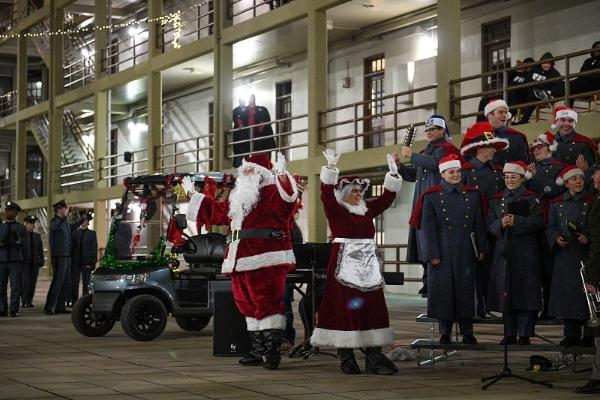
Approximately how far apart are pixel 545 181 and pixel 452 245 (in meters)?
1.18

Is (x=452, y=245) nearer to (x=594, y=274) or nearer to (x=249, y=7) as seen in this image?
(x=594, y=274)

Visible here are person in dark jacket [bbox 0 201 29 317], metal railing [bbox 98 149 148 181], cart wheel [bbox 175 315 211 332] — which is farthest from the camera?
metal railing [bbox 98 149 148 181]

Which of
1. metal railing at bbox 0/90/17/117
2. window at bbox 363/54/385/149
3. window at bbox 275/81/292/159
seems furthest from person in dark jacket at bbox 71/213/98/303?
metal railing at bbox 0/90/17/117

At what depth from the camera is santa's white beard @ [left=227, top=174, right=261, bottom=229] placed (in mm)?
11000

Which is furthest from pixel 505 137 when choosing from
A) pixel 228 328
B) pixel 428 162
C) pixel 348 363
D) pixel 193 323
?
pixel 193 323

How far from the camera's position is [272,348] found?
34.9ft

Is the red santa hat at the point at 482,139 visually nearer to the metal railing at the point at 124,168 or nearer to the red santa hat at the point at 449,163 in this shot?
the red santa hat at the point at 449,163

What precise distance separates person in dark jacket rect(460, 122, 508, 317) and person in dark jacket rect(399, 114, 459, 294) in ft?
0.68

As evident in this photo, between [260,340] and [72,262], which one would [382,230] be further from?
[260,340]

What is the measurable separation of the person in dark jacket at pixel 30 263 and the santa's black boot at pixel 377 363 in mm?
10374

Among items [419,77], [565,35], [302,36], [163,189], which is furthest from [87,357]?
[302,36]

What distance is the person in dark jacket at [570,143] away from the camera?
11.2 m

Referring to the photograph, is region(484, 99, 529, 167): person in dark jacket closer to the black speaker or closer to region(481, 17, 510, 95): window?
the black speaker

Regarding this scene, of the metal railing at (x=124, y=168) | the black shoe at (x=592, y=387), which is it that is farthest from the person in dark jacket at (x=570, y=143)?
the metal railing at (x=124, y=168)
